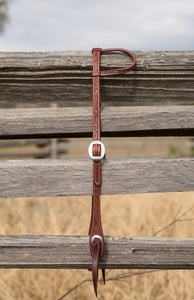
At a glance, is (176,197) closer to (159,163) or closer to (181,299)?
(181,299)

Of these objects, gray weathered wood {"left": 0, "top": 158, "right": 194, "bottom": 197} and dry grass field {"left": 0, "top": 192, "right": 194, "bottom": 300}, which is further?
dry grass field {"left": 0, "top": 192, "right": 194, "bottom": 300}

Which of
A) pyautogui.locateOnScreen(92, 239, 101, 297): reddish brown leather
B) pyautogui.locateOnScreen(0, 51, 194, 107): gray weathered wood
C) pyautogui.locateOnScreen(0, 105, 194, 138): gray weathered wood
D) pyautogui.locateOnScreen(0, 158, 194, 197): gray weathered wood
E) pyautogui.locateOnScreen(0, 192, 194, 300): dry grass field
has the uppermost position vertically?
pyautogui.locateOnScreen(0, 51, 194, 107): gray weathered wood

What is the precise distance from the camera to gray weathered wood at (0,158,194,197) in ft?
4.85

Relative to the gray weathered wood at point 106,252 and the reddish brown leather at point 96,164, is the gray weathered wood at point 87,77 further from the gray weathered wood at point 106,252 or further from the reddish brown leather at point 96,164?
the gray weathered wood at point 106,252

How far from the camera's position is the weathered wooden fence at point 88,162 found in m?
1.48

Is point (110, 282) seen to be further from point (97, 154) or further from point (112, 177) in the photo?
point (97, 154)

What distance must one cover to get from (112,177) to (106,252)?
34 cm

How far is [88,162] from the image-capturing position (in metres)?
1.48

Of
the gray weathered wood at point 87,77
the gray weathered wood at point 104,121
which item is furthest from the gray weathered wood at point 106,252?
the gray weathered wood at point 87,77

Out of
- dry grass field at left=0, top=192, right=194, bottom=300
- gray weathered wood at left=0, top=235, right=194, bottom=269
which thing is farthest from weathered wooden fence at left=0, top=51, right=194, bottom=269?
dry grass field at left=0, top=192, right=194, bottom=300

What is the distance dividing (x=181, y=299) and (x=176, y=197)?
1620 millimetres

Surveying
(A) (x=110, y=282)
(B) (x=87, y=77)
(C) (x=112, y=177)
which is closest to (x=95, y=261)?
(C) (x=112, y=177)

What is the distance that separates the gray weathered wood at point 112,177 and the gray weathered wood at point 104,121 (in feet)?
0.46

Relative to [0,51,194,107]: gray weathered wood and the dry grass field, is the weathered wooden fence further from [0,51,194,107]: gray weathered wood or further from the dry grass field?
the dry grass field
